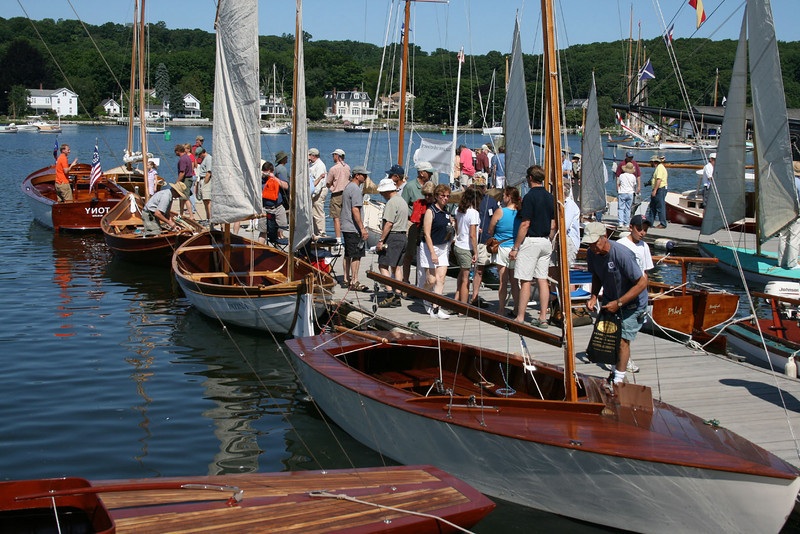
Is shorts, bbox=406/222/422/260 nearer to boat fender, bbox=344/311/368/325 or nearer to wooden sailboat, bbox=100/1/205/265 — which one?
boat fender, bbox=344/311/368/325

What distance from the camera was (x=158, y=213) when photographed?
1916 cm

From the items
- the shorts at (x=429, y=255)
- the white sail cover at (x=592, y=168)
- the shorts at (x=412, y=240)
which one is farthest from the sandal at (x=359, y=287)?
the white sail cover at (x=592, y=168)

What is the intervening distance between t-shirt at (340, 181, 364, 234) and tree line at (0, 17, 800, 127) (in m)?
36.3

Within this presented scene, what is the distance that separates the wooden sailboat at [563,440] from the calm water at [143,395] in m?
0.40

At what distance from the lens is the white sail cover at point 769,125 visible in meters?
15.0

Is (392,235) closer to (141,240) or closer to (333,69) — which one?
(141,240)

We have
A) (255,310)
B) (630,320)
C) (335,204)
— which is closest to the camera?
(630,320)

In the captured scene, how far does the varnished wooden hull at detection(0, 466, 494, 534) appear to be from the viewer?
18.2ft

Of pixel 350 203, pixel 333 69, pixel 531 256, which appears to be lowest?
pixel 531 256

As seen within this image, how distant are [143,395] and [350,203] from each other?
14.2 feet

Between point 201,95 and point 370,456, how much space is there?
491ft

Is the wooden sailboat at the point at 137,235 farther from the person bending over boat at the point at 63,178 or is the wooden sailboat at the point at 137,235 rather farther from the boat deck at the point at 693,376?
the boat deck at the point at 693,376

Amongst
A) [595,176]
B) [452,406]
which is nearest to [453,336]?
[452,406]

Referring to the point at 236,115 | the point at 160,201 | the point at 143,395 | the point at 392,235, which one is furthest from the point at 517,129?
the point at 143,395
